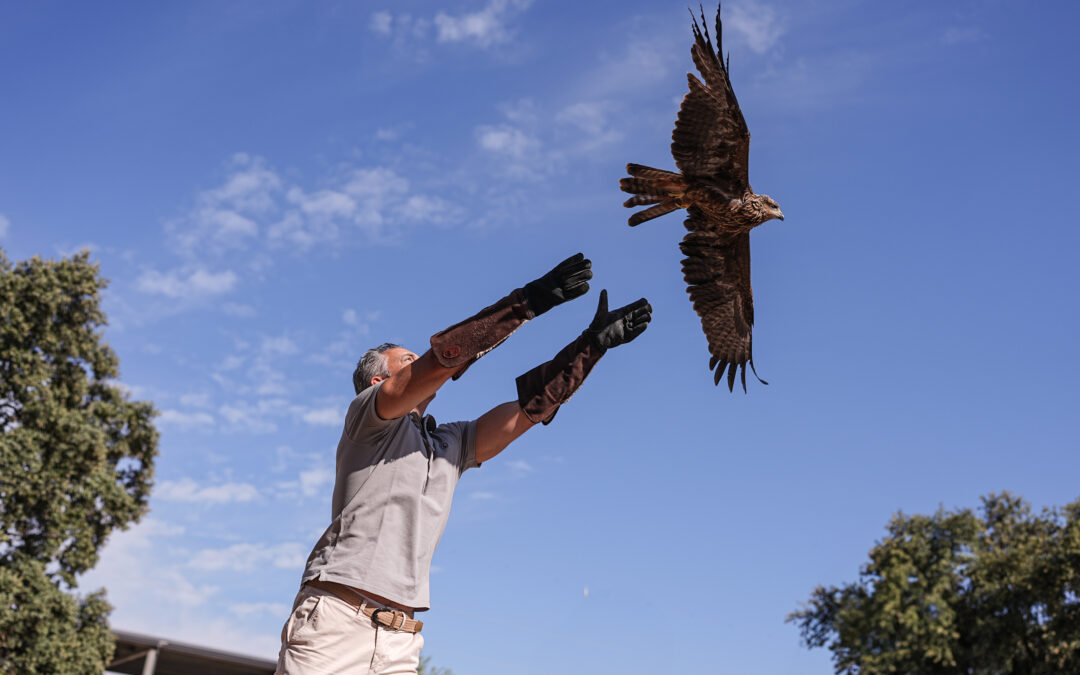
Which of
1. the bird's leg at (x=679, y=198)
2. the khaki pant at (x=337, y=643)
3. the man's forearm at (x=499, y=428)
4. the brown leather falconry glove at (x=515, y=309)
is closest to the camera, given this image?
the khaki pant at (x=337, y=643)

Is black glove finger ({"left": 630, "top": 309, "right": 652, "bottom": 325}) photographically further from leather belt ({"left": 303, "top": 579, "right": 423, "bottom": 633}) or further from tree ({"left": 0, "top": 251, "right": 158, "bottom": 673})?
tree ({"left": 0, "top": 251, "right": 158, "bottom": 673})

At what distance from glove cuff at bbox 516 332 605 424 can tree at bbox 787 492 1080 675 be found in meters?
25.6

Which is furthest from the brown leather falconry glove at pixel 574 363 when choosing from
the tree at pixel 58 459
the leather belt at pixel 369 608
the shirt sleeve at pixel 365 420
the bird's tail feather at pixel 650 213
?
the tree at pixel 58 459

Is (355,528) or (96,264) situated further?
(96,264)

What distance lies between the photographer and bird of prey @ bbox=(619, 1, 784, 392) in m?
5.37

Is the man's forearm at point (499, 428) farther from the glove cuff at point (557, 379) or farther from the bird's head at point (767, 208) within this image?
the bird's head at point (767, 208)

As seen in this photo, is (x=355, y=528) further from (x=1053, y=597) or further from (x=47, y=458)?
(x=1053, y=597)

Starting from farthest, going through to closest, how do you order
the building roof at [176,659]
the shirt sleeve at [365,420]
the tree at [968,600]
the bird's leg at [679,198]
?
the tree at [968,600] < the building roof at [176,659] < the bird's leg at [679,198] < the shirt sleeve at [365,420]

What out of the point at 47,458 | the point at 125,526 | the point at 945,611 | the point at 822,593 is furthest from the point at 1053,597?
the point at 47,458

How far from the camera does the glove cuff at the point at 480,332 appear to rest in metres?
2.75

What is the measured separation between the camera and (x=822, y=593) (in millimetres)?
31359

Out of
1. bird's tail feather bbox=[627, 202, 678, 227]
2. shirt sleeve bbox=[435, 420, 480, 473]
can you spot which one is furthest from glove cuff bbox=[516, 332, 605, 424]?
bird's tail feather bbox=[627, 202, 678, 227]

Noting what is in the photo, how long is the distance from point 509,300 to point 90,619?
1664cm

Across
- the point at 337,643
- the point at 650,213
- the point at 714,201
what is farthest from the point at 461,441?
the point at 714,201
